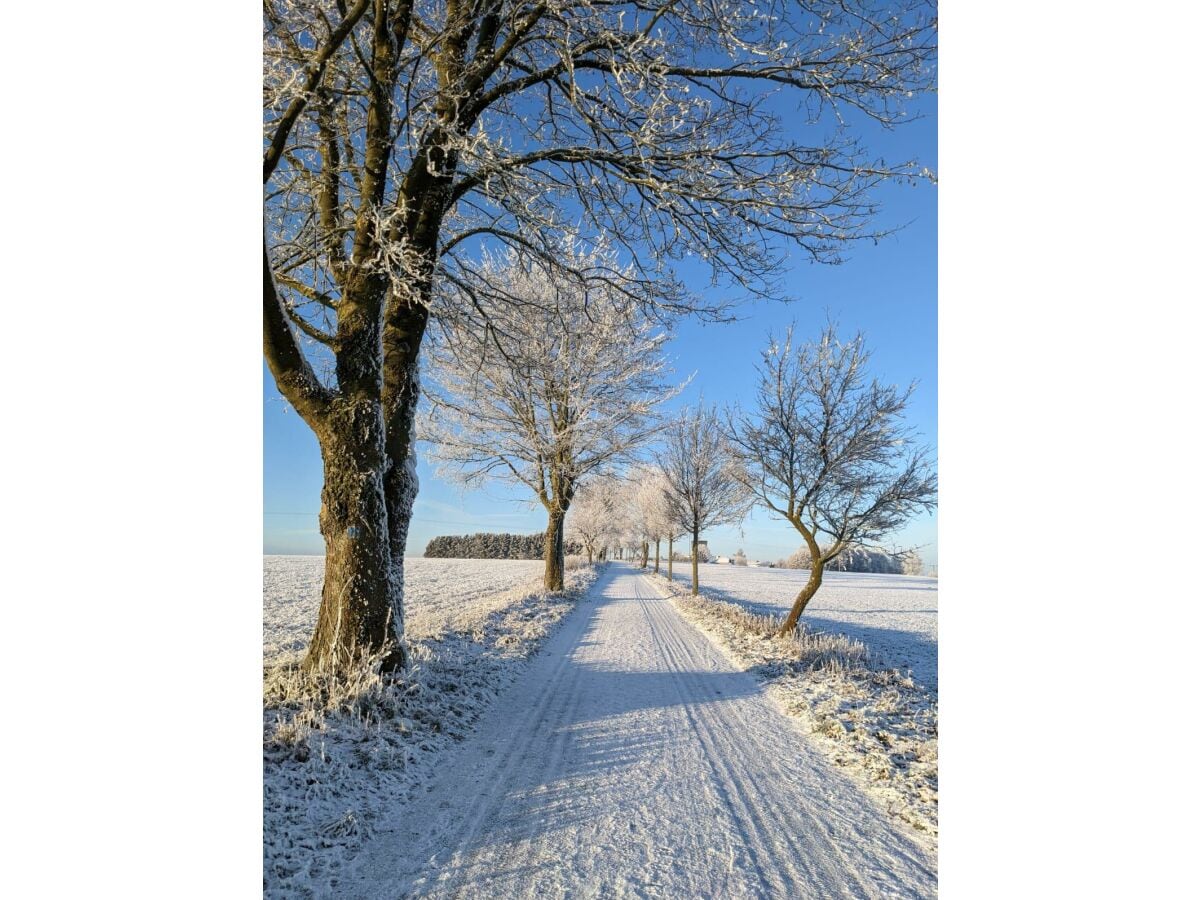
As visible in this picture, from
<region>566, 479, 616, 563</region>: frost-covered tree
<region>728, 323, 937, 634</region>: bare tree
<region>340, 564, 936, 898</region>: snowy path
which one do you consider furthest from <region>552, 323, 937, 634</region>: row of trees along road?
<region>566, 479, 616, 563</region>: frost-covered tree

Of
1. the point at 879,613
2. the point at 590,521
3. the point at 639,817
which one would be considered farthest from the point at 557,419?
the point at 590,521

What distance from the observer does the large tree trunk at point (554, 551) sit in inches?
531

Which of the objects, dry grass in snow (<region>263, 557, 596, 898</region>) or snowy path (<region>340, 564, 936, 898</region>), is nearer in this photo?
snowy path (<region>340, 564, 936, 898</region>)

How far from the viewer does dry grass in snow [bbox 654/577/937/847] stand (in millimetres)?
2947

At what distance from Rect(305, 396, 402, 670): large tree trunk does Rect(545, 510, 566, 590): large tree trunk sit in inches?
369

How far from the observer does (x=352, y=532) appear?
409cm

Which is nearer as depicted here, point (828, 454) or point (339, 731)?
point (339, 731)

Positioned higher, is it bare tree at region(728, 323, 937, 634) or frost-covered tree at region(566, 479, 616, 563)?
bare tree at region(728, 323, 937, 634)

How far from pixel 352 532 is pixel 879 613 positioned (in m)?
16.4

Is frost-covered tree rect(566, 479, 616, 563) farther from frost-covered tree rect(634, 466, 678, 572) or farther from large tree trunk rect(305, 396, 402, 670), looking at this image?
large tree trunk rect(305, 396, 402, 670)

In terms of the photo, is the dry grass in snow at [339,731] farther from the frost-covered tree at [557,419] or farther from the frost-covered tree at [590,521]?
the frost-covered tree at [590,521]

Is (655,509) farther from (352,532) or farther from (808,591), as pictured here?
(352,532)
